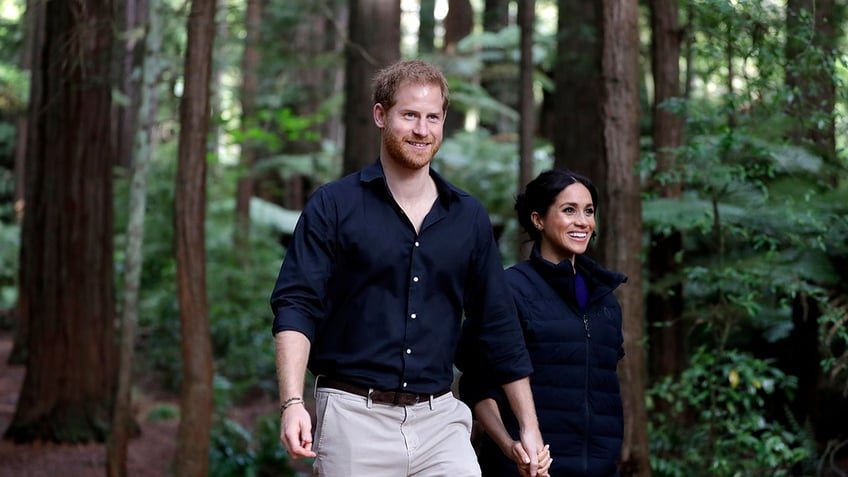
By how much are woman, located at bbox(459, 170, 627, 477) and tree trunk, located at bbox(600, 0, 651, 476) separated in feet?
7.48

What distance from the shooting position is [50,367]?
1123 centimetres

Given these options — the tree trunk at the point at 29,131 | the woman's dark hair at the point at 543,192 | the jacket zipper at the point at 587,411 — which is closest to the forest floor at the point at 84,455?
the tree trunk at the point at 29,131

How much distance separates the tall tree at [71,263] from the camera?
1121cm

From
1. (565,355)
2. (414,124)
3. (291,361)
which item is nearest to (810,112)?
(565,355)

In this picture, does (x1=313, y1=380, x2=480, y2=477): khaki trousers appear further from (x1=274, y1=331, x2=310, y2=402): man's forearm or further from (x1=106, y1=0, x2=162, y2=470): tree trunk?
(x1=106, y1=0, x2=162, y2=470): tree trunk

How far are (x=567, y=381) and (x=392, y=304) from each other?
0.98 metres

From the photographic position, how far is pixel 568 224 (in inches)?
183

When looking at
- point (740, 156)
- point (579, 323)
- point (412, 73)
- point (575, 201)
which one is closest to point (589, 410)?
point (579, 323)

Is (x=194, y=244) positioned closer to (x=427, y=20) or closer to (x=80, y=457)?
(x=80, y=457)

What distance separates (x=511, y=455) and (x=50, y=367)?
8290mm

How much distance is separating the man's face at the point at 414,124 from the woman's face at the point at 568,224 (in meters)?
0.91

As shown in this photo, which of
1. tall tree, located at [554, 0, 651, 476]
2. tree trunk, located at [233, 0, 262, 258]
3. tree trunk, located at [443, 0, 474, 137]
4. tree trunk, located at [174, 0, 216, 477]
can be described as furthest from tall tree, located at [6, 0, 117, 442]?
tree trunk, located at [443, 0, 474, 137]

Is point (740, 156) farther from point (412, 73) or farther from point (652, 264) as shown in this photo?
point (412, 73)

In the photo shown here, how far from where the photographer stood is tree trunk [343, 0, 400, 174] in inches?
444
